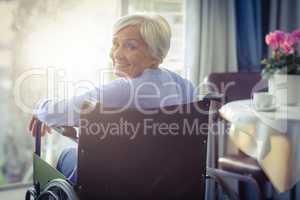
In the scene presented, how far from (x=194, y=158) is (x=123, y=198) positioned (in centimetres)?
27

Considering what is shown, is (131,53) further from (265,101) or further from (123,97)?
(265,101)

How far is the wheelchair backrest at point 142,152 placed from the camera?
3.98ft

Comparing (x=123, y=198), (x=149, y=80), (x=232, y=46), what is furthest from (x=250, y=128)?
(x=232, y=46)

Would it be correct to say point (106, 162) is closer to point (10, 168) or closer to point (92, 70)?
point (92, 70)

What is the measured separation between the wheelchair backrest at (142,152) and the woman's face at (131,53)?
0.93 feet

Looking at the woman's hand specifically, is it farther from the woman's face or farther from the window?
the window

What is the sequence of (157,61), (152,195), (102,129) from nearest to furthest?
(102,129) → (152,195) → (157,61)

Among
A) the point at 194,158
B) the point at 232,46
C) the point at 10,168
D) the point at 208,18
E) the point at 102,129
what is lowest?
the point at 10,168

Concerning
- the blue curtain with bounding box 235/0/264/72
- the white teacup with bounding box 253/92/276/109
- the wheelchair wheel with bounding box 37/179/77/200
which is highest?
the blue curtain with bounding box 235/0/264/72

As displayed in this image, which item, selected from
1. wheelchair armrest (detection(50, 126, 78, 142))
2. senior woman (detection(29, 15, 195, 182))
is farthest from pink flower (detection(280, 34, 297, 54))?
wheelchair armrest (detection(50, 126, 78, 142))

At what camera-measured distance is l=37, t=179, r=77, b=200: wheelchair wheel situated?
3.86 feet

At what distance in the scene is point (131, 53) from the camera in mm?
1473

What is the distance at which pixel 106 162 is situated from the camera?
1243 mm

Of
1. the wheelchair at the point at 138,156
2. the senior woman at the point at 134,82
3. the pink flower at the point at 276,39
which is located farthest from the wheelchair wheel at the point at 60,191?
the pink flower at the point at 276,39
